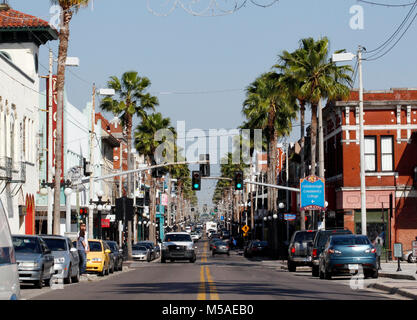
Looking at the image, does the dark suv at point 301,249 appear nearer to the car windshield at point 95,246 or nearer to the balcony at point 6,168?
the car windshield at point 95,246

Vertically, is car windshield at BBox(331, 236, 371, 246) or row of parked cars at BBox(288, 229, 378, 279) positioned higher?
car windshield at BBox(331, 236, 371, 246)

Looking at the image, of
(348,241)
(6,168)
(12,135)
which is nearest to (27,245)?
(348,241)

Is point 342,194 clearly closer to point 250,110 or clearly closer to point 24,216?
point 250,110

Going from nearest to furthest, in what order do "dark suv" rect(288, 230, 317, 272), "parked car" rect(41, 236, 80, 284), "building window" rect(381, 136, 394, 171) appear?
1. "parked car" rect(41, 236, 80, 284)
2. "dark suv" rect(288, 230, 317, 272)
3. "building window" rect(381, 136, 394, 171)

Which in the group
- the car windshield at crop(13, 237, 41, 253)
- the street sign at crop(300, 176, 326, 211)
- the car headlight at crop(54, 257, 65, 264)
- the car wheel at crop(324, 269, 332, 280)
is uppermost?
the street sign at crop(300, 176, 326, 211)

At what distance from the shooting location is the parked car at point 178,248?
55.9 metres

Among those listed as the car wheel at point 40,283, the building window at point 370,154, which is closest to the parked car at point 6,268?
the car wheel at point 40,283

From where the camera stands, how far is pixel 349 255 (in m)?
31.4

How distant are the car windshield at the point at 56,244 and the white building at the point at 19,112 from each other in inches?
515

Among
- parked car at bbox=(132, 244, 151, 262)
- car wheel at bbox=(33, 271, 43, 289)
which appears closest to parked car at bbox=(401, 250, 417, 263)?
parked car at bbox=(132, 244, 151, 262)

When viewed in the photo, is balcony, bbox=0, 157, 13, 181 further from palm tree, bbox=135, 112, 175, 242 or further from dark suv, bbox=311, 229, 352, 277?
palm tree, bbox=135, 112, 175, 242

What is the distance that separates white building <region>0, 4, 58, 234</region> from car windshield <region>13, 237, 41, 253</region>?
53.6 ft

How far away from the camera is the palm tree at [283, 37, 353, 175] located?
161ft
